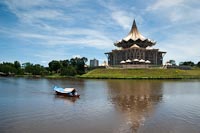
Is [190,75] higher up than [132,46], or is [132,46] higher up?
[132,46]

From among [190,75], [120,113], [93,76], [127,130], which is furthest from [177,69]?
[127,130]

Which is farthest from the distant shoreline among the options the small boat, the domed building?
the small boat

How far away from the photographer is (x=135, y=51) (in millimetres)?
110938

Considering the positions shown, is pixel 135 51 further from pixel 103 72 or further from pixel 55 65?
pixel 55 65

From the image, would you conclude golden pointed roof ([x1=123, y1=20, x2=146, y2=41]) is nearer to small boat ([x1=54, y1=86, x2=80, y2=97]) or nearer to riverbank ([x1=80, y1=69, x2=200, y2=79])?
riverbank ([x1=80, y1=69, x2=200, y2=79])

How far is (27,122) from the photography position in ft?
67.7

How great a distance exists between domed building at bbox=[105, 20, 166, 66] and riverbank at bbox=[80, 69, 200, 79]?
11906 mm

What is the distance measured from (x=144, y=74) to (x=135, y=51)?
20.8 metres

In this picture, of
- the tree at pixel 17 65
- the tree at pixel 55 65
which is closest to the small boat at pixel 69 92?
the tree at pixel 55 65

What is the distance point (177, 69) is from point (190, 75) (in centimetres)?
741

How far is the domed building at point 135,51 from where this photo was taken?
111 m

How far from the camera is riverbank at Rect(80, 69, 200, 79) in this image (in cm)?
8962

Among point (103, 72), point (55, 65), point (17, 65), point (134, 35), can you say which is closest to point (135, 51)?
point (134, 35)

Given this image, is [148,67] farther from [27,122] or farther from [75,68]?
[27,122]
